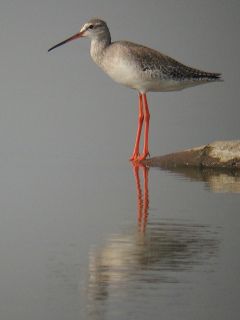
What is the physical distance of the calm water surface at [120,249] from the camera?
6.23m

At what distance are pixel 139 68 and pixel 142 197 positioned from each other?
4.85 meters

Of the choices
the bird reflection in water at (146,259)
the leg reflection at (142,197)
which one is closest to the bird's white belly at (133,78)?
the leg reflection at (142,197)

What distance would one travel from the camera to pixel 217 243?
27.1 feet

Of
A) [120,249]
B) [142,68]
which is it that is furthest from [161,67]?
[120,249]

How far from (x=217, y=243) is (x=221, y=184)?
4.32m

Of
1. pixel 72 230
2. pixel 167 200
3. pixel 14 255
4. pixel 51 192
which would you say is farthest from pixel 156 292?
pixel 51 192

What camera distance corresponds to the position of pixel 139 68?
15852 millimetres

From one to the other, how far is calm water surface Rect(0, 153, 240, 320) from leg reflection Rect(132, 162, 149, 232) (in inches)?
0.5

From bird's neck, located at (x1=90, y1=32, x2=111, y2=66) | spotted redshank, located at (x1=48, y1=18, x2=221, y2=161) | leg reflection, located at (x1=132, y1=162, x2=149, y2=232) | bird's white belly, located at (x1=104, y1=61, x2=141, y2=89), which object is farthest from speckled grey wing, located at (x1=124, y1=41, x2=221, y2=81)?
leg reflection, located at (x1=132, y1=162, x2=149, y2=232)

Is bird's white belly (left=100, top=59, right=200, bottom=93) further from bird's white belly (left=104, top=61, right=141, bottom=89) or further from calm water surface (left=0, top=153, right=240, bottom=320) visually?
calm water surface (left=0, top=153, right=240, bottom=320)

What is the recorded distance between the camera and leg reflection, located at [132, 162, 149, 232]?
9.44 m

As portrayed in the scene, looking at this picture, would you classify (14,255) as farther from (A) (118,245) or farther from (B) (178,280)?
(B) (178,280)

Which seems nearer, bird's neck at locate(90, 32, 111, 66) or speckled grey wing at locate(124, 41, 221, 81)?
speckled grey wing at locate(124, 41, 221, 81)

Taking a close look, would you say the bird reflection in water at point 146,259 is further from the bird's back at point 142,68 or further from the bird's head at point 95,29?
the bird's head at point 95,29
